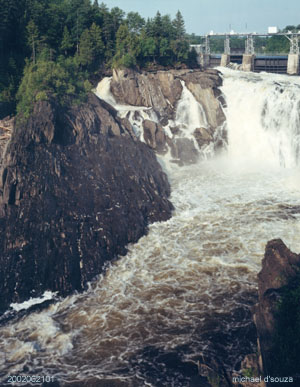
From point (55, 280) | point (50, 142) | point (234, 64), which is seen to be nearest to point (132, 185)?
point (50, 142)

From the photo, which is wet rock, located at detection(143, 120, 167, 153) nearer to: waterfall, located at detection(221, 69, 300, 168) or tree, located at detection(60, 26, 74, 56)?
waterfall, located at detection(221, 69, 300, 168)

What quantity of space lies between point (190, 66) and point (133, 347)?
176 ft

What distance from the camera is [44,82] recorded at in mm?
45781

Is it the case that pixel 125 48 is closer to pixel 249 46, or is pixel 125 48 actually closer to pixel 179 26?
pixel 179 26

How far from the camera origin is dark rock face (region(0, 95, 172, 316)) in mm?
30509

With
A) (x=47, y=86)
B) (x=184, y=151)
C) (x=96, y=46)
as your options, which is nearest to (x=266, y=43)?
(x=96, y=46)

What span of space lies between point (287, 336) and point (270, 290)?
2939 millimetres

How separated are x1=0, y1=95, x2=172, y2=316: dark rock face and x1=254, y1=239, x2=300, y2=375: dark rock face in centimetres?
1243

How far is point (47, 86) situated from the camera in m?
45.6

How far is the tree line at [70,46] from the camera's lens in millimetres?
47344

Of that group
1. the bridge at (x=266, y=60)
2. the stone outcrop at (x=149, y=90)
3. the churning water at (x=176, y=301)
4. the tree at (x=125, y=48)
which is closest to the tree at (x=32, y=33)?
the tree at (x=125, y=48)

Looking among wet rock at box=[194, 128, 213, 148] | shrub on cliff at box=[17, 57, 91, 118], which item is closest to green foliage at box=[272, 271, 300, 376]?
shrub on cliff at box=[17, 57, 91, 118]

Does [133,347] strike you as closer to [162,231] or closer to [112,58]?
[162,231]

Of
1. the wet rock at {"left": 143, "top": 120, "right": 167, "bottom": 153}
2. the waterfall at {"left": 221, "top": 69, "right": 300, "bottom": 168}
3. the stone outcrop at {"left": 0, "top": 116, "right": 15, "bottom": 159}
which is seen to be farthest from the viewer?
the wet rock at {"left": 143, "top": 120, "right": 167, "bottom": 153}
